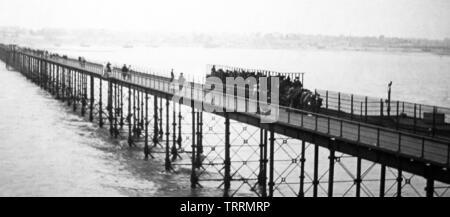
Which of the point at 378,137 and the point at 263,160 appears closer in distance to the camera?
the point at 378,137

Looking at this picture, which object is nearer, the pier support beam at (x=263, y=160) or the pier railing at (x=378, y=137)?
the pier railing at (x=378, y=137)

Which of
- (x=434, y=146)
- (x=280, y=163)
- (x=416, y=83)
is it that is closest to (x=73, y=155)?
(x=280, y=163)

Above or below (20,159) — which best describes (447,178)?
above

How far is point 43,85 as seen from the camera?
3438 inches

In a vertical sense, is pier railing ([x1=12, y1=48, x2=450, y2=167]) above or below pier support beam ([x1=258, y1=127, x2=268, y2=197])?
above

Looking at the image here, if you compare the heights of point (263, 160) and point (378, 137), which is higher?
point (378, 137)

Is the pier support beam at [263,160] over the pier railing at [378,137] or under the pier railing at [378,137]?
under

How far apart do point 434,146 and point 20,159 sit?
91.2 ft

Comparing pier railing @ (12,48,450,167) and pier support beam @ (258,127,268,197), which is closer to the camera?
pier railing @ (12,48,450,167)

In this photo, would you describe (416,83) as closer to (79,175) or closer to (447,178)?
(79,175)
